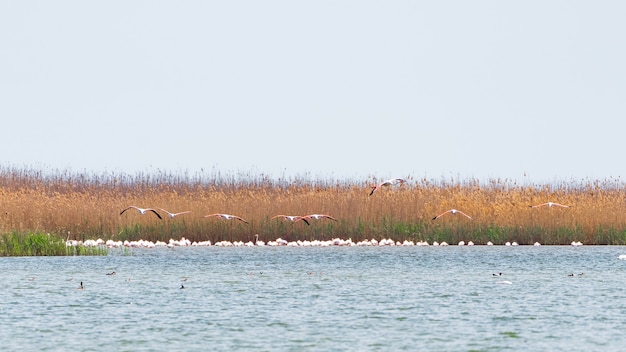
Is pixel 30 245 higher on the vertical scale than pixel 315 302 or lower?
higher

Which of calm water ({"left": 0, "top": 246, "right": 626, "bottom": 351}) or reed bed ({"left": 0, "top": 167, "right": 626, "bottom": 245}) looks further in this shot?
reed bed ({"left": 0, "top": 167, "right": 626, "bottom": 245})

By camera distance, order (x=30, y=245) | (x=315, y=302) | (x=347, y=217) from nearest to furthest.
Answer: (x=315, y=302), (x=30, y=245), (x=347, y=217)

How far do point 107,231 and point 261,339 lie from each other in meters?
18.5

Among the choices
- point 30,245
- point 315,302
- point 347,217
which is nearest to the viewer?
point 315,302

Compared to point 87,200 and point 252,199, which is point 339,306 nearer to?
point 252,199

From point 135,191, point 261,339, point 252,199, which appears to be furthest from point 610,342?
point 135,191

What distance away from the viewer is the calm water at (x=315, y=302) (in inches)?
575

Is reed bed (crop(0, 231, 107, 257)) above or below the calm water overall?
above

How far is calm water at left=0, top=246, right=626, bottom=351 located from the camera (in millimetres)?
14602

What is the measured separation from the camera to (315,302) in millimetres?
18797

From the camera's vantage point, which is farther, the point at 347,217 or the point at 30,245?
A: the point at 347,217

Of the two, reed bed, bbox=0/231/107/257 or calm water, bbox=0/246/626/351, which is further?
reed bed, bbox=0/231/107/257

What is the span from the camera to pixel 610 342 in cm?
1438

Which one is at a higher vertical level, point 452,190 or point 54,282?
point 452,190
